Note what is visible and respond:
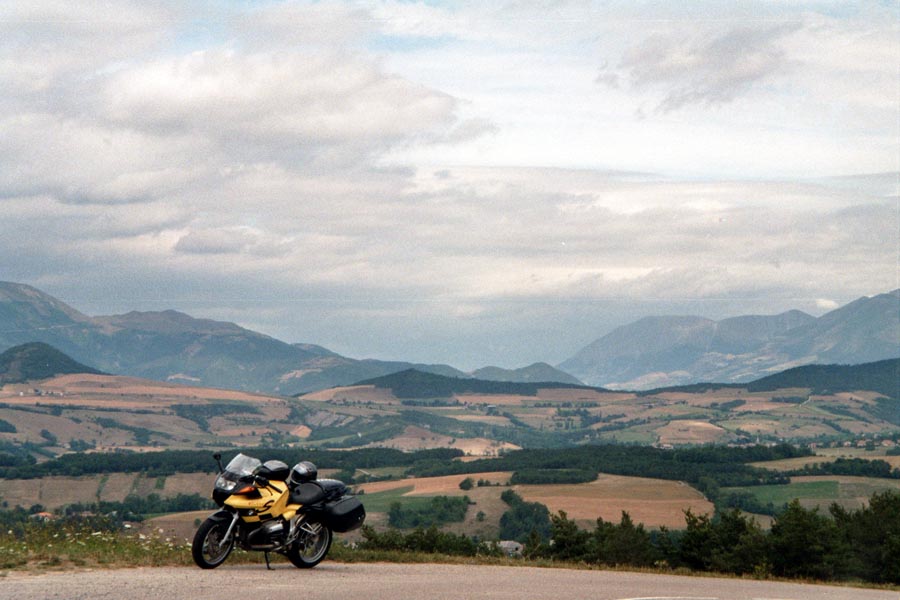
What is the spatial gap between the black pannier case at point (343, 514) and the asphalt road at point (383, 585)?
3.56 feet

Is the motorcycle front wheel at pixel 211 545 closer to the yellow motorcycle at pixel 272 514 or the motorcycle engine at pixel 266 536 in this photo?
the yellow motorcycle at pixel 272 514

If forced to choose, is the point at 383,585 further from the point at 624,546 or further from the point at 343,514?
the point at 624,546

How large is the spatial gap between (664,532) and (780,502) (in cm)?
12340

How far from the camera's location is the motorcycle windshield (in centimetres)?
2291

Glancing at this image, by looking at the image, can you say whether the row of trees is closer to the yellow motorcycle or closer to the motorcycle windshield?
the yellow motorcycle

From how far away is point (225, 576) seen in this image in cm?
2139

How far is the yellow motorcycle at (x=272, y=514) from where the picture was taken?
22594 millimetres

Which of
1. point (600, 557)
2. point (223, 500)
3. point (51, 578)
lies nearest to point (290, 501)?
point (223, 500)

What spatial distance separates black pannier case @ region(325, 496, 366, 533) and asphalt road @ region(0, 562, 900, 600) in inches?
42.8

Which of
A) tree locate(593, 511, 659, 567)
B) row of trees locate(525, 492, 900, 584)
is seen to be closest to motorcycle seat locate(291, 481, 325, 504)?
row of trees locate(525, 492, 900, 584)

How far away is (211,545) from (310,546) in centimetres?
271

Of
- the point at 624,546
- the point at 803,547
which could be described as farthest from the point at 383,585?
the point at 624,546

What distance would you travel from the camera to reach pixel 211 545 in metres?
22.5

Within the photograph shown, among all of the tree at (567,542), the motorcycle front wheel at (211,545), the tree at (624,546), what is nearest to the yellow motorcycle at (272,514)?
the motorcycle front wheel at (211,545)
